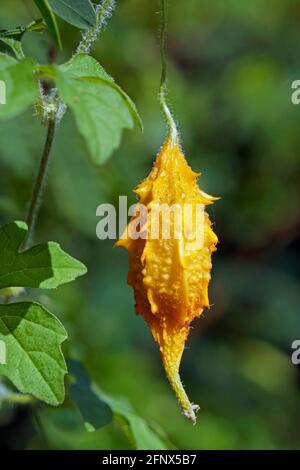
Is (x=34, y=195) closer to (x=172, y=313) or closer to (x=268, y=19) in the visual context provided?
(x=172, y=313)

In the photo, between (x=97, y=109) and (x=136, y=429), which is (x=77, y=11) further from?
(x=136, y=429)

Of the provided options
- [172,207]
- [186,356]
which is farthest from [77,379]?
[186,356]

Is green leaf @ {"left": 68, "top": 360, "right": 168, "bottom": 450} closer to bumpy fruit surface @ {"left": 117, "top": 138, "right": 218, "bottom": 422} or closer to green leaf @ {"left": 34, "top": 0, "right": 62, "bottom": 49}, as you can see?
bumpy fruit surface @ {"left": 117, "top": 138, "right": 218, "bottom": 422}

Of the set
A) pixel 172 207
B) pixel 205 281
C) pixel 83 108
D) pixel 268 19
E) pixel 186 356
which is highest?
pixel 268 19

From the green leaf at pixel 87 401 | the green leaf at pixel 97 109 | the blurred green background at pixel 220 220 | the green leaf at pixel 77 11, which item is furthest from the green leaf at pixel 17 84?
the blurred green background at pixel 220 220

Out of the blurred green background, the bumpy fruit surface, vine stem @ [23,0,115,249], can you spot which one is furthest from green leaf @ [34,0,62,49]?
the blurred green background

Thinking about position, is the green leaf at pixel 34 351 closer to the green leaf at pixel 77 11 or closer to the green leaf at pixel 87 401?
the green leaf at pixel 87 401
